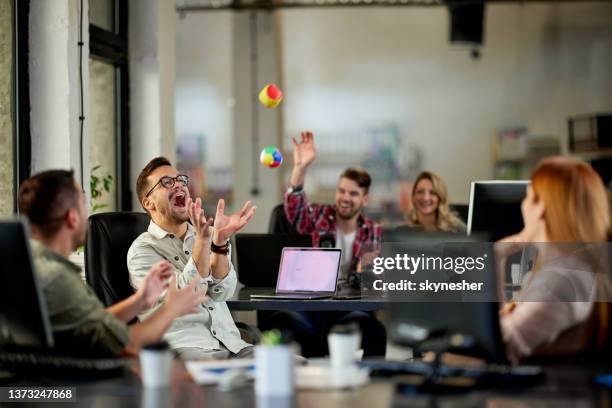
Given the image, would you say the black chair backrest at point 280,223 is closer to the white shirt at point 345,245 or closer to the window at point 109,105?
the white shirt at point 345,245

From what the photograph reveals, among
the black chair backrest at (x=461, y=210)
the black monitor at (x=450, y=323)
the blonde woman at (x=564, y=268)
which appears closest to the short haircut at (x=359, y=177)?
the black chair backrest at (x=461, y=210)

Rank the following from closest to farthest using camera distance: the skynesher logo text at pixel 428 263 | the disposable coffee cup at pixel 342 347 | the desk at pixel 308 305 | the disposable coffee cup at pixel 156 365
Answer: the disposable coffee cup at pixel 156 365 → the disposable coffee cup at pixel 342 347 → the skynesher logo text at pixel 428 263 → the desk at pixel 308 305

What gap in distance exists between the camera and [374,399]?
2186mm

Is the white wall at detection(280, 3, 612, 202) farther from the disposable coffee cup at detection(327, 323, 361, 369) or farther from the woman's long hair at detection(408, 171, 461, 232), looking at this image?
the disposable coffee cup at detection(327, 323, 361, 369)

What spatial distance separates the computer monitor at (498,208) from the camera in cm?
428

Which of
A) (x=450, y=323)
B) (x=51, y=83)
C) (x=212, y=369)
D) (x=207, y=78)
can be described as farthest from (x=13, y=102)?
(x=207, y=78)

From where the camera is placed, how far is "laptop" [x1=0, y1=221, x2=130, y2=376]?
2328 mm

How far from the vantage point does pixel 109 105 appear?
6.51 metres

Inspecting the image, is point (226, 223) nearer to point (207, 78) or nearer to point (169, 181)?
point (169, 181)

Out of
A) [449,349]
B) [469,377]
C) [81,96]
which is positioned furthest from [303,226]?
[469,377]

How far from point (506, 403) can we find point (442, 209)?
3760 mm

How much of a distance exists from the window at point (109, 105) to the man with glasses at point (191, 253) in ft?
6.37

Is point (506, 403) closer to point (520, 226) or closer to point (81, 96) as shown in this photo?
point (520, 226)

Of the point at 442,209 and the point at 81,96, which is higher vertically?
A: the point at 81,96
